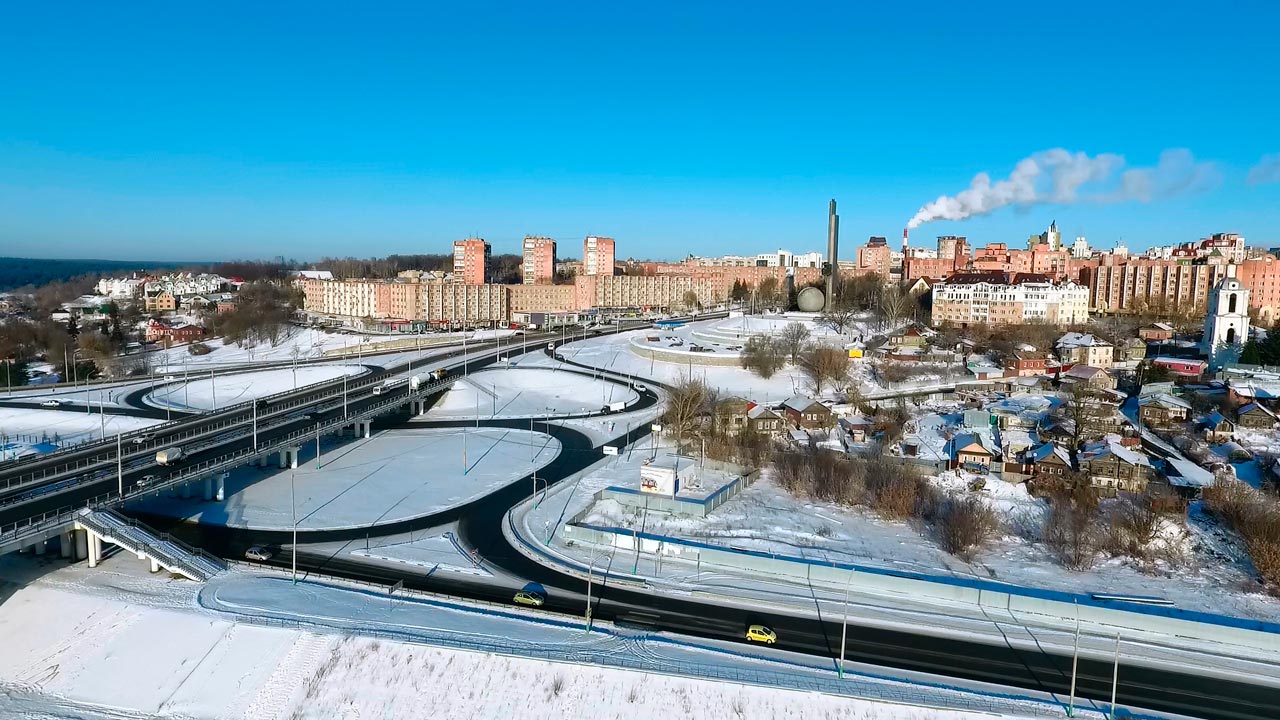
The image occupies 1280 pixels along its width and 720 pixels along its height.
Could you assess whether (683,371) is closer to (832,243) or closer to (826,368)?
(826,368)

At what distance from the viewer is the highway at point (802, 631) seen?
47.5 ft

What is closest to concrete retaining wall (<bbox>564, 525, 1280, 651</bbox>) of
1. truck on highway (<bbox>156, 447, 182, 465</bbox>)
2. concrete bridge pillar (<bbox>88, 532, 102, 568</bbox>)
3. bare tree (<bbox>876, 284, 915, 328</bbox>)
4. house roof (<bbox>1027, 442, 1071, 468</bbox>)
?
house roof (<bbox>1027, 442, 1071, 468</bbox>)

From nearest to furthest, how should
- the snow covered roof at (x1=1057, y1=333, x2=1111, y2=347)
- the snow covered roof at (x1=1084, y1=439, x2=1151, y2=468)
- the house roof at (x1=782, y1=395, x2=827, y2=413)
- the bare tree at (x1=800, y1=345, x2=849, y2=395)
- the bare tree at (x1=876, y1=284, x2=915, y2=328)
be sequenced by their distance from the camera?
1. the snow covered roof at (x1=1084, y1=439, x2=1151, y2=468)
2. the house roof at (x1=782, y1=395, x2=827, y2=413)
3. the bare tree at (x1=800, y1=345, x2=849, y2=395)
4. the snow covered roof at (x1=1057, y1=333, x2=1111, y2=347)
5. the bare tree at (x1=876, y1=284, x2=915, y2=328)

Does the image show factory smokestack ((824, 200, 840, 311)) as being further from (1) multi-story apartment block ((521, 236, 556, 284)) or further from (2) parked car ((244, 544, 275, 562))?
(2) parked car ((244, 544, 275, 562))

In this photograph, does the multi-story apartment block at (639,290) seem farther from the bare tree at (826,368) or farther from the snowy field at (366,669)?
the snowy field at (366,669)

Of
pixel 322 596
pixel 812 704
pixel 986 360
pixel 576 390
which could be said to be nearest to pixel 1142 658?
pixel 812 704

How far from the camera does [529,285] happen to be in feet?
278

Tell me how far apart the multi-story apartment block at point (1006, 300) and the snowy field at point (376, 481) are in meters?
46.0

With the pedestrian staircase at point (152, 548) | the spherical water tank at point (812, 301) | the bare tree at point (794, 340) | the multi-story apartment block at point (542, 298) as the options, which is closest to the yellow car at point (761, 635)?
the pedestrian staircase at point (152, 548)

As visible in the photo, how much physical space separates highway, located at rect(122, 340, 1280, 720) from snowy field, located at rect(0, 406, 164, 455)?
13.0 meters

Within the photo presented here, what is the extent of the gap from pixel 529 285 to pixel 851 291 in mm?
34828

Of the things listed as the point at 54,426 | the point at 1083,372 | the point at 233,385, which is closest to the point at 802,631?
the point at 1083,372

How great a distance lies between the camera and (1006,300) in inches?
2544

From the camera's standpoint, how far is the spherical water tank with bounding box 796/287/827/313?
Result: 69.1 metres
